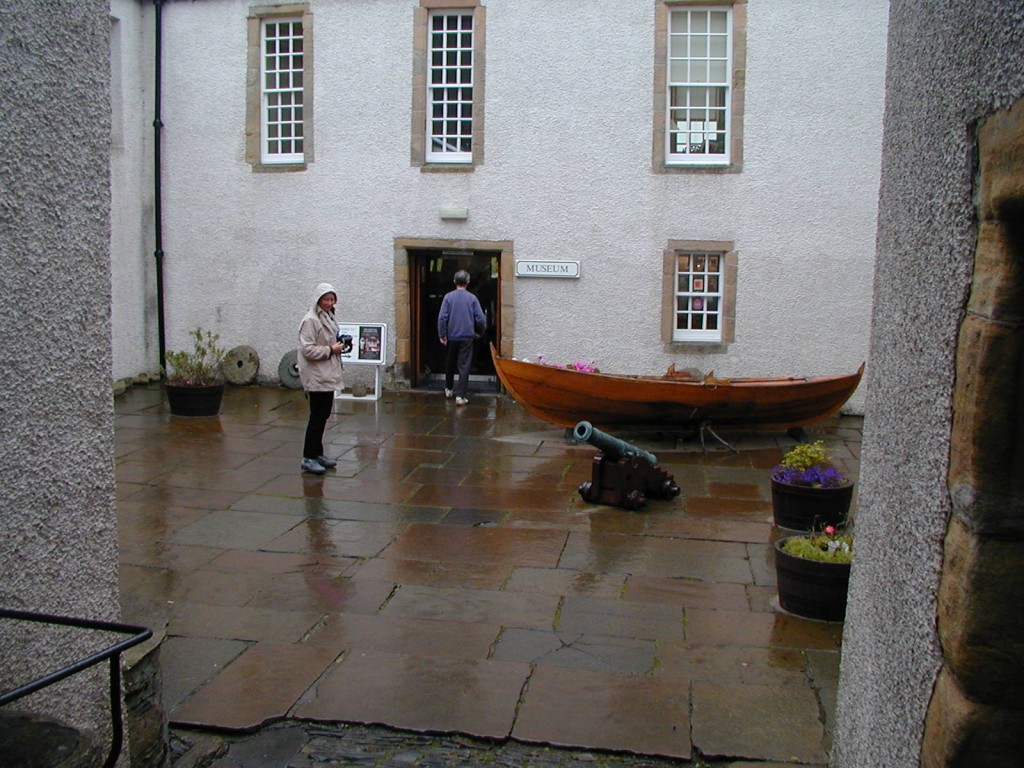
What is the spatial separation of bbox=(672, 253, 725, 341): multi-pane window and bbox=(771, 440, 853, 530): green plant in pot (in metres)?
7.41

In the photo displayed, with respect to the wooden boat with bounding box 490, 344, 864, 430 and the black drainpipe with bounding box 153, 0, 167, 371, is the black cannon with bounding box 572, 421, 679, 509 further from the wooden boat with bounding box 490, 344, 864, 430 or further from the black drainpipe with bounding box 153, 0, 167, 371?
the black drainpipe with bounding box 153, 0, 167, 371

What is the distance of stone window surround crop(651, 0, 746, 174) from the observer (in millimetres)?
14570

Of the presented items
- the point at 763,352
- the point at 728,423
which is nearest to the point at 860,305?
the point at 763,352

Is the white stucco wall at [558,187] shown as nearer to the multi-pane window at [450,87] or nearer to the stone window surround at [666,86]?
the stone window surround at [666,86]

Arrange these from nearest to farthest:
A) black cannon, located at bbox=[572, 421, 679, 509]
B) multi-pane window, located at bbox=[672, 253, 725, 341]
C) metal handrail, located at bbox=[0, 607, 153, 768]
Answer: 1. metal handrail, located at bbox=[0, 607, 153, 768]
2. black cannon, located at bbox=[572, 421, 679, 509]
3. multi-pane window, located at bbox=[672, 253, 725, 341]

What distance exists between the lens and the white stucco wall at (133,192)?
1559 centimetres

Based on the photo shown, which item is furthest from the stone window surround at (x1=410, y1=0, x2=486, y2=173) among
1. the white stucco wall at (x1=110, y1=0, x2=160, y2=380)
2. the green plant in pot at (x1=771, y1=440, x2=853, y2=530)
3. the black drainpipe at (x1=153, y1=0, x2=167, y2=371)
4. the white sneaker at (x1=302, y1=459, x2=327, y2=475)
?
the green plant in pot at (x1=771, y1=440, x2=853, y2=530)

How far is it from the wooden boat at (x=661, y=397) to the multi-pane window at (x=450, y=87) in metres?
5.02

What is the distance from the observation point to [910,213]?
122 inches

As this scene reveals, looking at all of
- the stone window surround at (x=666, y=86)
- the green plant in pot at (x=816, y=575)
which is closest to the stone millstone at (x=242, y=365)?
the stone window surround at (x=666, y=86)

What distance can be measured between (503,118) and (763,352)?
4965mm

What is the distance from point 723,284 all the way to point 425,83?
5.20 metres

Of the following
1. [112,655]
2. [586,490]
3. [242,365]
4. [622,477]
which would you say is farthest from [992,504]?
[242,365]

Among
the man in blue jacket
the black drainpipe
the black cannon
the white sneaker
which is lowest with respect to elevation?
the white sneaker
